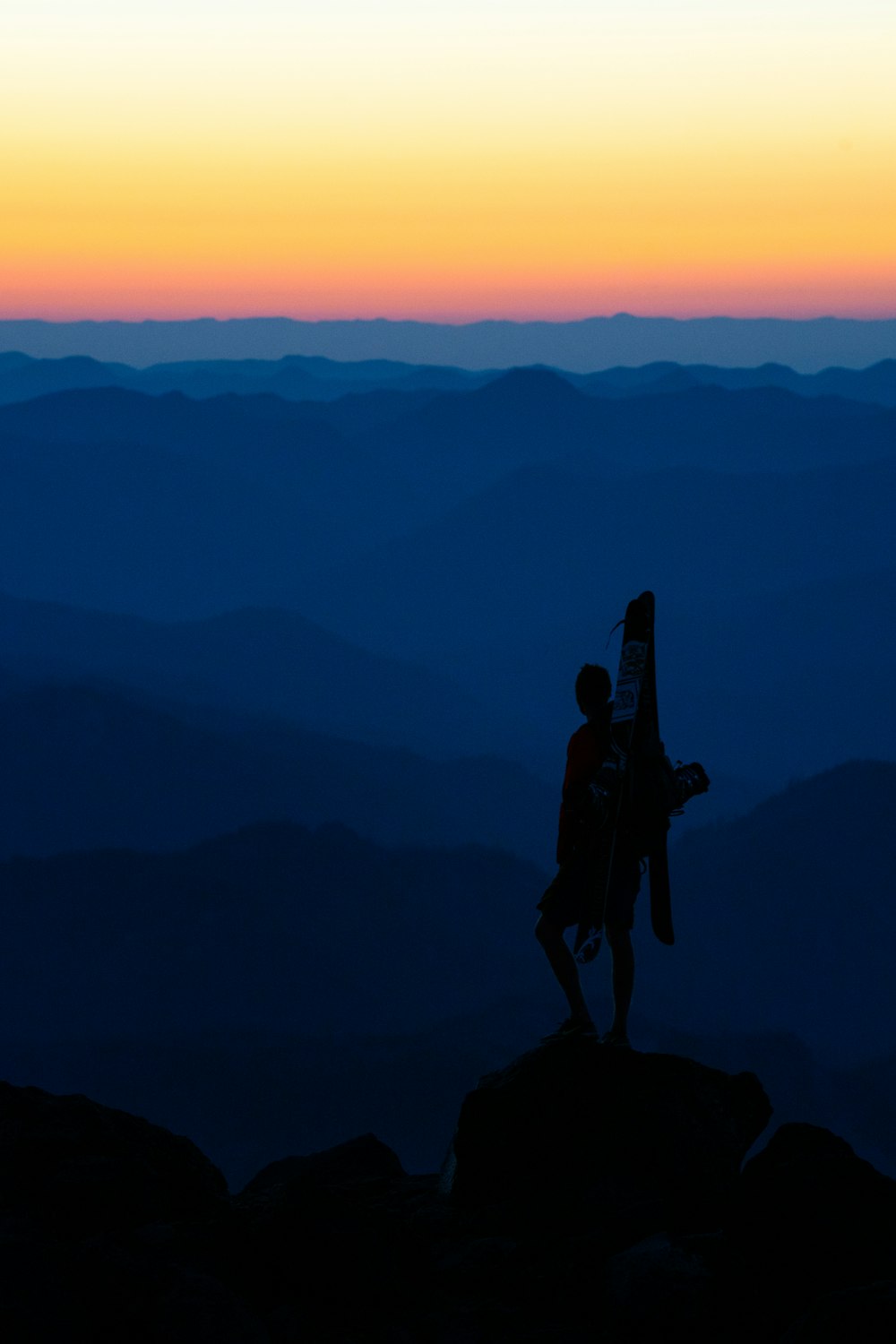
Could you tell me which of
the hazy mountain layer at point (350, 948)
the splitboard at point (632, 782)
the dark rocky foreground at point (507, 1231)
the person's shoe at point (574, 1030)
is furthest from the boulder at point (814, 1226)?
the hazy mountain layer at point (350, 948)

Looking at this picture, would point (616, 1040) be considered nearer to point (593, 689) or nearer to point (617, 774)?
point (617, 774)

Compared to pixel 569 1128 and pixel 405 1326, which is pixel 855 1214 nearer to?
pixel 569 1128

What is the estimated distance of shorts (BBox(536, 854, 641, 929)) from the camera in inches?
447

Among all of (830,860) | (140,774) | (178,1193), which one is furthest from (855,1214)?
(140,774)

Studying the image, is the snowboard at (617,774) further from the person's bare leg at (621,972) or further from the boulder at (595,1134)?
the boulder at (595,1134)

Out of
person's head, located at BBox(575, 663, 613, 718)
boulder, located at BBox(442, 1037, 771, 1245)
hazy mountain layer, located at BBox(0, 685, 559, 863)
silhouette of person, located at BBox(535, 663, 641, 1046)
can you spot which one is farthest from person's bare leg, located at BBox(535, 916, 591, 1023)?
hazy mountain layer, located at BBox(0, 685, 559, 863)

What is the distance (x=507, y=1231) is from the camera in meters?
10.9

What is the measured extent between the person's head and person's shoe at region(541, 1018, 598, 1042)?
102 inches

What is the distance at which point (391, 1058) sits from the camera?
110312 mm

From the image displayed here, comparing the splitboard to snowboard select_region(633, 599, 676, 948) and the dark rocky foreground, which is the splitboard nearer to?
snowboard select_region(633, 599, 676, 948)

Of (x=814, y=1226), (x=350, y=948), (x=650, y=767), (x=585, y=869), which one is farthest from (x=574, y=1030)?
(x=350, y=948)

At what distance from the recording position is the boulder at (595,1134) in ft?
36.7

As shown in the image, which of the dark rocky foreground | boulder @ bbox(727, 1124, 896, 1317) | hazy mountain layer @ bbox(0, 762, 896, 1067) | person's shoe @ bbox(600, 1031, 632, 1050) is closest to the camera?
the dark rocky foreground

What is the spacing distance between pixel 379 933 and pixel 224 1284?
135m
